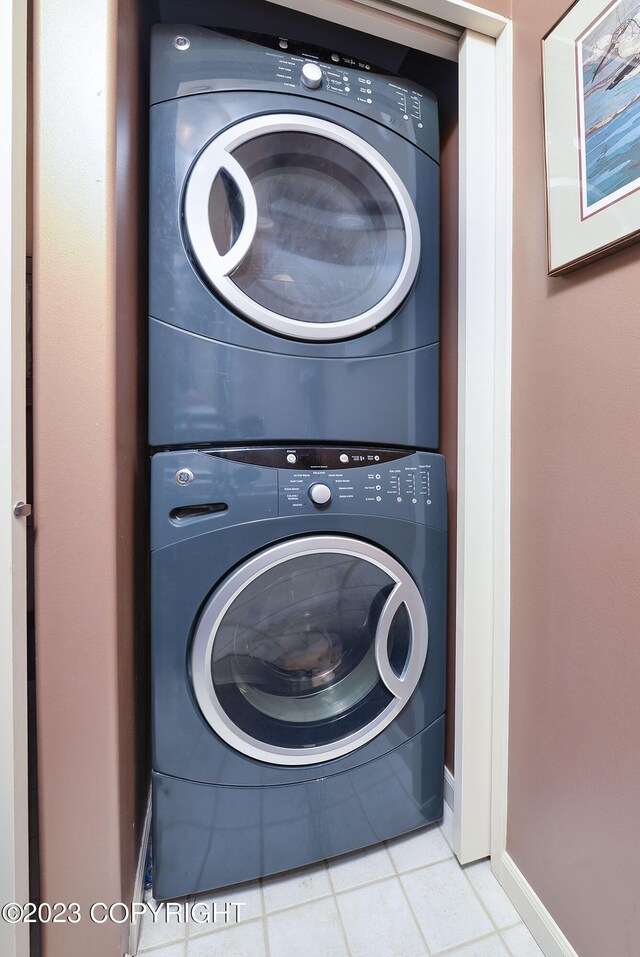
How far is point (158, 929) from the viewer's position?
2.89 ft

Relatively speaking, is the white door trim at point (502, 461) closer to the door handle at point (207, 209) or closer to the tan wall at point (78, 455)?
the door handle at point (207, 209)

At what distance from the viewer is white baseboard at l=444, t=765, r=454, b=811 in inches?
42.7

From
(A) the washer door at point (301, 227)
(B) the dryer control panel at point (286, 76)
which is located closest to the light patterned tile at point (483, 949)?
(A) the washer door at point (301, 227)

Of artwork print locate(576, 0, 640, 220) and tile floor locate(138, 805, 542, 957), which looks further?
tile floor locate(138, 805, 542, 957)

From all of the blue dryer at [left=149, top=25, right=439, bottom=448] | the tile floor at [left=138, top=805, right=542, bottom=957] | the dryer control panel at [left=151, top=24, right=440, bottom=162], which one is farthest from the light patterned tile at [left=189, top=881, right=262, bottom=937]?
the dryer control panel at [left=151, top=24, right=440, bottom=162]

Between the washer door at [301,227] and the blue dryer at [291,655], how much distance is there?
33cm

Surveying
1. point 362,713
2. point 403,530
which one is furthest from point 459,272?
point 362,713

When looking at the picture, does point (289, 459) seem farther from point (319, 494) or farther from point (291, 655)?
point (291, 655)

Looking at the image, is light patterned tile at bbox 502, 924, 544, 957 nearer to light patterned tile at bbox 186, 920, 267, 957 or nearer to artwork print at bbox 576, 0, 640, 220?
light patterned tile at bbox 186, 920, 267, 957

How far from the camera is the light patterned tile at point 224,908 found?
90cm

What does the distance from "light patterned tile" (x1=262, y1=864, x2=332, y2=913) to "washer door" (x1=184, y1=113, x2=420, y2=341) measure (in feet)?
4.28

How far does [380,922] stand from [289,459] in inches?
41.5

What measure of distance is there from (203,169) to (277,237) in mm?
187

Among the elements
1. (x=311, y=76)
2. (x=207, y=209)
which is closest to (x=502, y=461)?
(x=207, y=209)
